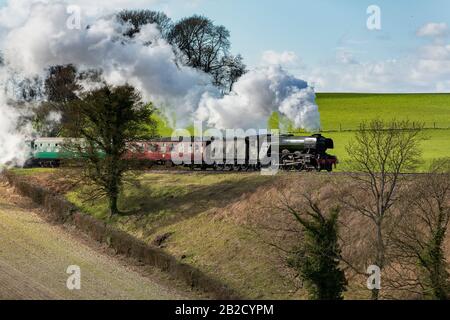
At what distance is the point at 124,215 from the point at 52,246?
8.33m

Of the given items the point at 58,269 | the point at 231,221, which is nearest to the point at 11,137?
the point at 231,221

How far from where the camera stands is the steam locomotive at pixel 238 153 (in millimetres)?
47969

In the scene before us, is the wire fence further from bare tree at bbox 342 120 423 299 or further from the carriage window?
bare tree at bbox 342 120 423 299

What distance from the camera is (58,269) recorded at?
3347 centimetres

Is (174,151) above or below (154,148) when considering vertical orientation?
below

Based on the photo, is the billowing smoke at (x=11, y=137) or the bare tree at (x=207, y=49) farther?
the billowing smoke at (x=11, y=137)

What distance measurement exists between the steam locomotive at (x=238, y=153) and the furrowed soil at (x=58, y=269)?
8.15 m

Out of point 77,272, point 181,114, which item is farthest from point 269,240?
point 181,114

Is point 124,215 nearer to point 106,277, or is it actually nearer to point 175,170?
point 175,170

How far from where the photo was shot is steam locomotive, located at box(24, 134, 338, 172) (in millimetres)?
47969

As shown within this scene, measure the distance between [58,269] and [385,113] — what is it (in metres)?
62.8

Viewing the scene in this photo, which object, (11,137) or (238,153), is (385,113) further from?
(11,137)

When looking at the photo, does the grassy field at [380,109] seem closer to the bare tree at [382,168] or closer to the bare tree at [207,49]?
the bare tree at [207,49]

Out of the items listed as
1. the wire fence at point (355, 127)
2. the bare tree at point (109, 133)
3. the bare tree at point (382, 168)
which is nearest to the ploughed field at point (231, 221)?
the bare tree at point (382, 168)
